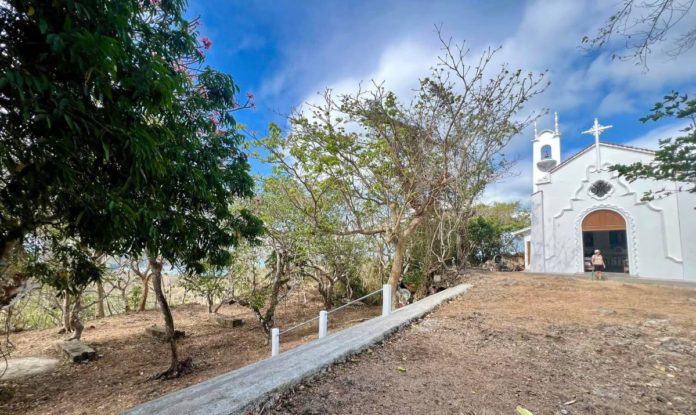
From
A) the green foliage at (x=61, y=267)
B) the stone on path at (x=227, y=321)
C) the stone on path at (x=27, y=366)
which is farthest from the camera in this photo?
the stone on path at (x=227, y=321)

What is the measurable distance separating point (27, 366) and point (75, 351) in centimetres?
83

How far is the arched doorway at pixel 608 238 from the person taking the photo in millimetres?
14922

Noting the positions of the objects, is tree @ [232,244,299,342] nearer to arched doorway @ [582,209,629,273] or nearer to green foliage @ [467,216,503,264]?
green foliage @ [467,216,503,264]

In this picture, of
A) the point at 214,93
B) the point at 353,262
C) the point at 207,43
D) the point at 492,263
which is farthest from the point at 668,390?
the point at 492,263

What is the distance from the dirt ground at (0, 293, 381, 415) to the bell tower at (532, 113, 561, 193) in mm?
13125

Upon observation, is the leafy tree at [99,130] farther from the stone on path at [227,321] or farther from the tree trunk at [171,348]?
the stone on path at [227,321]

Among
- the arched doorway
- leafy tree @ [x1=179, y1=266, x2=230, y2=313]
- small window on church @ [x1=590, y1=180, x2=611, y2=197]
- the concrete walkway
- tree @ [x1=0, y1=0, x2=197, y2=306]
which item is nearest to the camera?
tree @ [x1=0, y1=0, x2=197, y2=306]

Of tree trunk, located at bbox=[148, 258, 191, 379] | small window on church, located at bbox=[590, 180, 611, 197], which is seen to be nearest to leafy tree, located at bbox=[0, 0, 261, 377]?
tree trunk, located at bbox=[148, 258, 191, 379]

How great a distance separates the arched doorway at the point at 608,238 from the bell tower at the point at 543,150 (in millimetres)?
3380

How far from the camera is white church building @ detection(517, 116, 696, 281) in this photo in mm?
13352

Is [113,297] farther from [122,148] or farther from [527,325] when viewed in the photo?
[527,325]

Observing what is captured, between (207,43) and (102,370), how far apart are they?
21.3 ft

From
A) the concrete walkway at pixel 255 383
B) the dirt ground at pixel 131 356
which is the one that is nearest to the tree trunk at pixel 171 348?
the dirt ground at pixel 131 356

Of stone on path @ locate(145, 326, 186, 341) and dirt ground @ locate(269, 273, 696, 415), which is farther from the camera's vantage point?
stone on path @ locate(145, 326, 186, 341)
